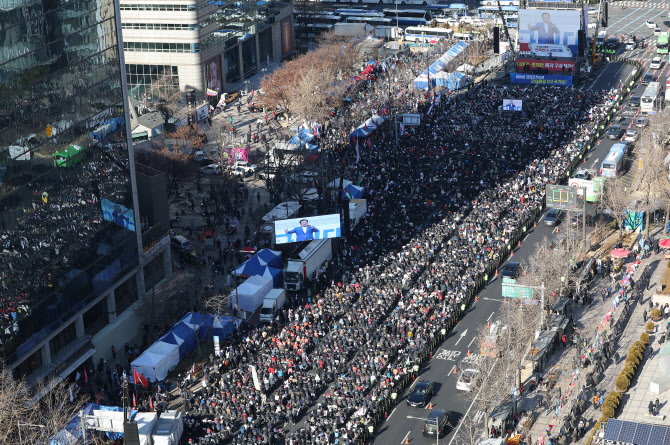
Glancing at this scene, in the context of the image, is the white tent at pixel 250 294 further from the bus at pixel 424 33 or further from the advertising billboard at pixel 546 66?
the bus at pixel 424 33

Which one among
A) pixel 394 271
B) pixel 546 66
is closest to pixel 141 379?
pixel 394 271

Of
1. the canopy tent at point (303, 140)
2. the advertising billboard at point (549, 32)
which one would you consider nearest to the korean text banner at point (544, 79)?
the advertising billboard at point (549, 32)

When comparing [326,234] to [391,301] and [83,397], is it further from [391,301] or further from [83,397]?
[83,397]

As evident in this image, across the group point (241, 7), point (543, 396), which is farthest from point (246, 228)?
point (241, 7)

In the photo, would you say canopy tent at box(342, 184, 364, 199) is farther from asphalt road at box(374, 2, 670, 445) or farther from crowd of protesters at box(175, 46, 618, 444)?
asphalt road at box(374, 2, 670, 445)

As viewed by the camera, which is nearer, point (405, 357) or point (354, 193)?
point (405, 357)

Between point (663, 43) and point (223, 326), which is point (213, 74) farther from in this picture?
point (223, 326)
